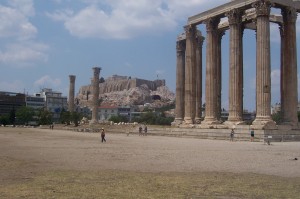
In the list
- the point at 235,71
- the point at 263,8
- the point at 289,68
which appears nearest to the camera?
the point at 263,8

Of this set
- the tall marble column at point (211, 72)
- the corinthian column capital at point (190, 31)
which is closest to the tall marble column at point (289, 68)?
the tall marble column at point (211, 72)

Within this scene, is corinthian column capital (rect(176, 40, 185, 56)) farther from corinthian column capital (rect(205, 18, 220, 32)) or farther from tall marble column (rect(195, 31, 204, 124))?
corinthian column capital (rect(205, 18, 220, 32))

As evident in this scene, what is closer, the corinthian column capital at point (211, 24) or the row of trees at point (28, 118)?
the corinthian column capital at point (211, 24)

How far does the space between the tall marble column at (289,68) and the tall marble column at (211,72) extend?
988cm

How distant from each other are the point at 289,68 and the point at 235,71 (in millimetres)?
7577

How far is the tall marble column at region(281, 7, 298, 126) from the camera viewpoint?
55281 millimetres

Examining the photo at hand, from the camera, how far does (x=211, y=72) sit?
61.4 meters

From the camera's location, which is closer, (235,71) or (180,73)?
(235,71)

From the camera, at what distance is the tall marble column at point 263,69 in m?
50.2

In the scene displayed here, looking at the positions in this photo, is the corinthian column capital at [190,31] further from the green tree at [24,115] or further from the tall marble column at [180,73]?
the green tree at [24,115]

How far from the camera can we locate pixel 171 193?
11.7 metres

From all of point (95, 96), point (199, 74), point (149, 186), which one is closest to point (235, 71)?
point (199, 74)

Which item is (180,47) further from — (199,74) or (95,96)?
(95,96)

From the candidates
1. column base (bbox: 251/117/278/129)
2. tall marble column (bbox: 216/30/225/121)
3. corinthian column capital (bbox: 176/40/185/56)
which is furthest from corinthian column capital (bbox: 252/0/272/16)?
corinthian column capital (bbox: 176/40/185/56)
